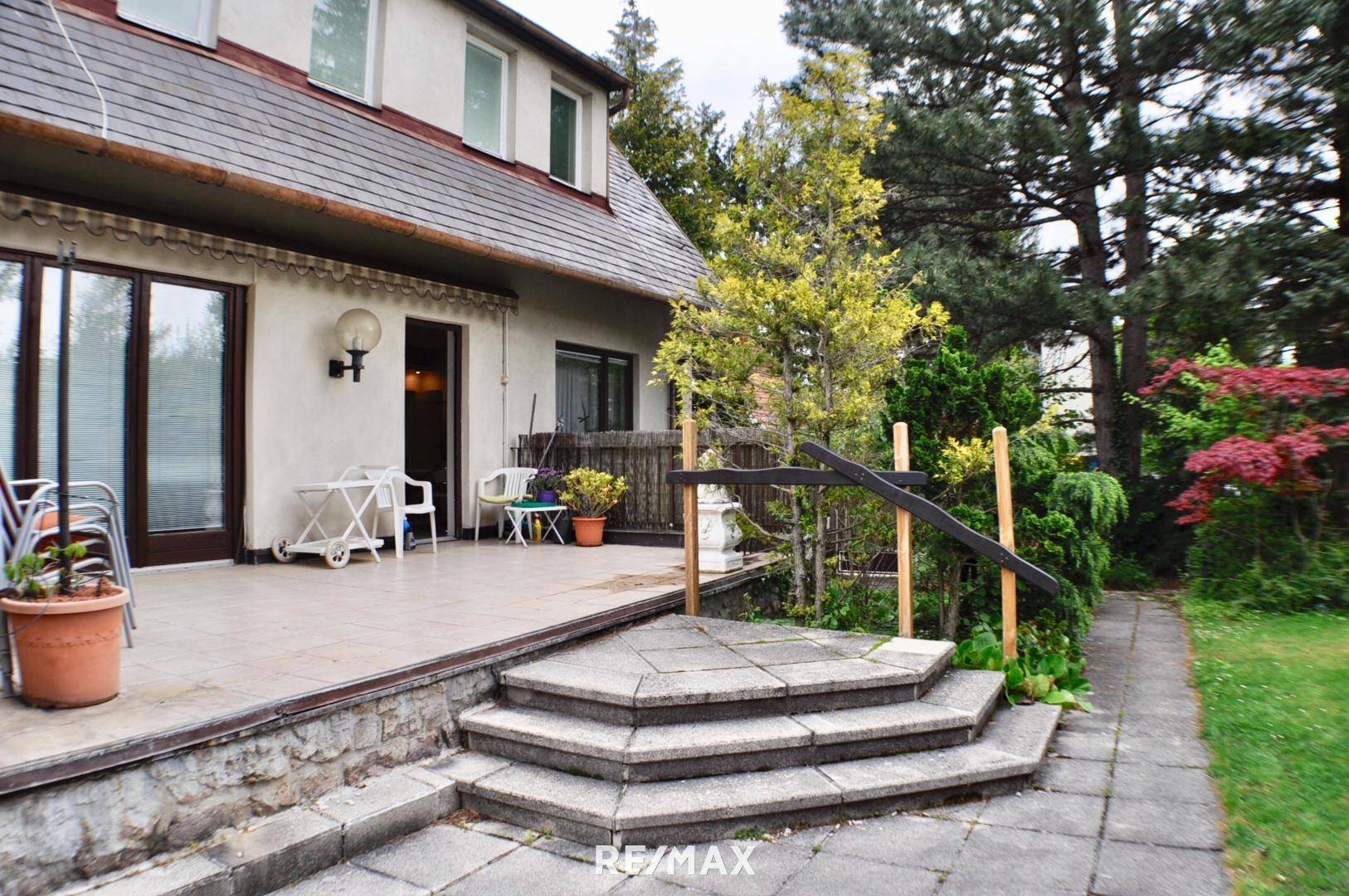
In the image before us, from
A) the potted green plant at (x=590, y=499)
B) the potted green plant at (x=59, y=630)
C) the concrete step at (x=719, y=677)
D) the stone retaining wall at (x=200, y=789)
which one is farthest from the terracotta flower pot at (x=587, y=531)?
the potted green plant at (x=59, y=630)

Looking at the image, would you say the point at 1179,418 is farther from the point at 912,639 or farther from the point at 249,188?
the point at 249,188

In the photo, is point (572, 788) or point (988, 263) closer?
point (572, 788)

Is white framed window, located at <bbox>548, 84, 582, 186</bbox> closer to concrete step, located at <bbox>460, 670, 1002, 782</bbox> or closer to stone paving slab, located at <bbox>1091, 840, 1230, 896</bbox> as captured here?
concrete step, located at <bbox>460, 670, 1002, 782</bbox>

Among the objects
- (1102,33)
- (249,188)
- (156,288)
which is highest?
(1102,33)

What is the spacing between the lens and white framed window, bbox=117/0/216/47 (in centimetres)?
564

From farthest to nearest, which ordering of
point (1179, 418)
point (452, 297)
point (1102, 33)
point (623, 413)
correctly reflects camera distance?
point (623, 413) < point (1102, 33) < point (452, 297) < point (1179, 418)

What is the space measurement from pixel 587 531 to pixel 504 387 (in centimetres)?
176

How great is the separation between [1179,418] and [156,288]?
8307 mm

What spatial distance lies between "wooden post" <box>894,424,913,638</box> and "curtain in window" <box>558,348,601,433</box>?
17.4 feet

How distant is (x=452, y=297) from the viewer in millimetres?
7758

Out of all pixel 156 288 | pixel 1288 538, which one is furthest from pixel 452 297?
pixel 1288 538

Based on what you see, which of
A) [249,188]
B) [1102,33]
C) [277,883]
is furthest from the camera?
[1102,33]

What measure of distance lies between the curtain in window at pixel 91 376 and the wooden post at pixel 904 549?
199 inches

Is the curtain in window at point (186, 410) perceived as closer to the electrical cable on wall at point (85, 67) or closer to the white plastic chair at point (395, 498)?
the white plastic chair at point (395, 498)
